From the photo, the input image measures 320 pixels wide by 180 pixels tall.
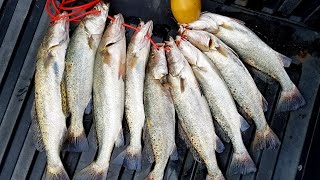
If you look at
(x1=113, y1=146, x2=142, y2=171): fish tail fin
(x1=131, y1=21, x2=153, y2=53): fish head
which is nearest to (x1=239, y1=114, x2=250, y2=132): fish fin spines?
(x1=113, y1=146, x2=142, y2=171): fish tail fin

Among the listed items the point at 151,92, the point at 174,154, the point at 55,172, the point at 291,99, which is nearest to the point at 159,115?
the point at 151,92

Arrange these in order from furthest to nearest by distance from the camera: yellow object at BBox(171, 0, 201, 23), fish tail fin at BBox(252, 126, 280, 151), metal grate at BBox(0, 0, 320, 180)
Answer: metal grate at BBox(0, 0, 320, 180) → fish tail fin at BBox(252, 126, 280, 151) → yellow object at BBox(171, 0, 201, 23)

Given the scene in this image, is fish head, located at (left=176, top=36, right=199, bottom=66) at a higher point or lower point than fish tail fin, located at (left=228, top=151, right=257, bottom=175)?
higher

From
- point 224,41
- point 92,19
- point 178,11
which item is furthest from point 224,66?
point 92,19

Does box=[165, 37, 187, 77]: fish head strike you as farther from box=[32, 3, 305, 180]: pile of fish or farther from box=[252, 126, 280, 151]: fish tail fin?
box=[252, 126, 280, 151]: fish tail fin

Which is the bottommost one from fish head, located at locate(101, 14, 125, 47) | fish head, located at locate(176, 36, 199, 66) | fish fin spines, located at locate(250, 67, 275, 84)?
fish fin spines, located at locate(250, 67, 275, 84)

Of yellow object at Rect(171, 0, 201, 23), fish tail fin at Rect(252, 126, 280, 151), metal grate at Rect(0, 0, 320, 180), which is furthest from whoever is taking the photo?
metal grate at Rect(0, 0, 320, 180)

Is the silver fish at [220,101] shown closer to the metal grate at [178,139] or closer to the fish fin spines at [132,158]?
the metal grate at [178,139]

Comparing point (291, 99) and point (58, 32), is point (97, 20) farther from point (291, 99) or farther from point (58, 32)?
point (291, 99)

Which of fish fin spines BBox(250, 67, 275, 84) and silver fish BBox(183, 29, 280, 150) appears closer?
silver fish BBox(183, 29, 280, 150)
